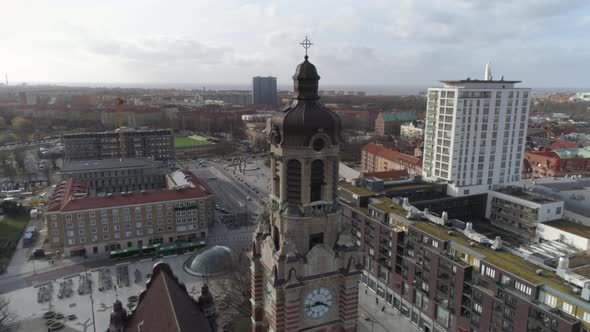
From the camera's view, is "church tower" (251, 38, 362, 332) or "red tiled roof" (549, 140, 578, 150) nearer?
"church tower" (251, 38, 362, 332)

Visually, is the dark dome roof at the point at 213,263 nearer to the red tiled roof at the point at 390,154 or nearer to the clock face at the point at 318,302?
the clock face at the point at 318,302

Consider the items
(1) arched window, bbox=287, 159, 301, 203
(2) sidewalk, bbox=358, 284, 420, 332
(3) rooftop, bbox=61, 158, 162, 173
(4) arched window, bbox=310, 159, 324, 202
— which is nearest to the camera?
(1) arched window, bbox=287, 159, 301, 203

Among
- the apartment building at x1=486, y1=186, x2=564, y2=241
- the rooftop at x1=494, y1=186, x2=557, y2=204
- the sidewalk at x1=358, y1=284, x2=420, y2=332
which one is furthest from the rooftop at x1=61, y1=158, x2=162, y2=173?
the rooftop at x1=494, y1=186, x2=557, y2=204

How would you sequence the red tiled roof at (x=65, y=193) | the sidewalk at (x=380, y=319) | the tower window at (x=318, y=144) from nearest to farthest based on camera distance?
1. the tower window at (x=318, y=144)
2. the sidewalk at (x=380, y=319)
3. the red tiled roof at (x=65, y=193)

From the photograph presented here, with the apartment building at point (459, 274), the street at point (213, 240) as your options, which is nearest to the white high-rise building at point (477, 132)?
the apartment building at point (459, 274)

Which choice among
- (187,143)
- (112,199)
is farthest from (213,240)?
(187,143)

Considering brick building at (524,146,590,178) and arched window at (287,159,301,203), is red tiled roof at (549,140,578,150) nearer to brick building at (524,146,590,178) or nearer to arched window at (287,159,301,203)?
brick building at (524,146,590,178)
